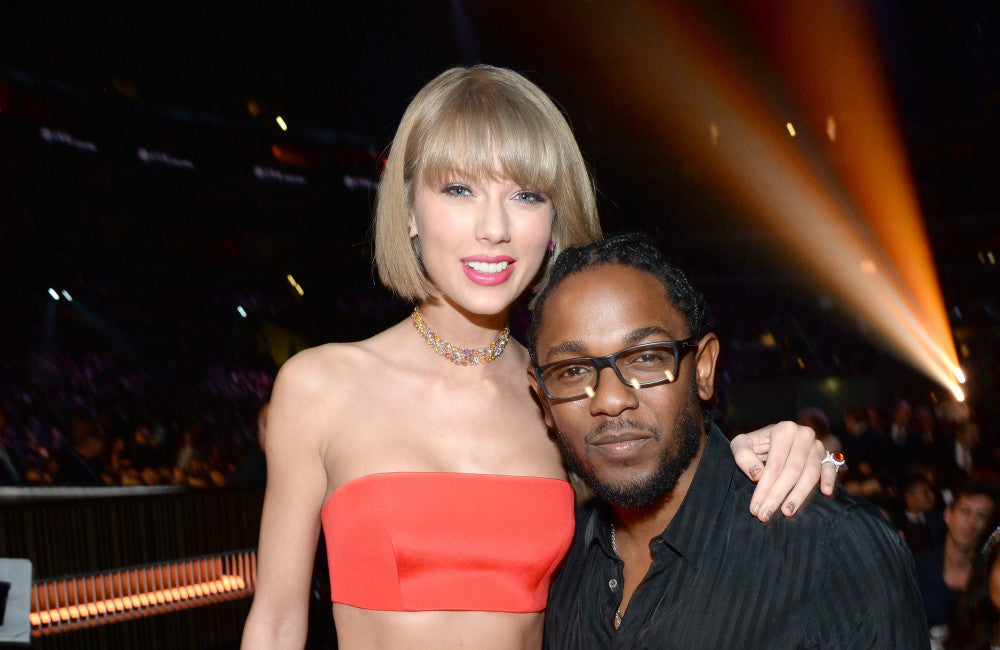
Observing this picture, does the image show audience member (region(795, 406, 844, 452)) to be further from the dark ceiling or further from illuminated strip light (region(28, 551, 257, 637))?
illuminated strip light (region(28, 551, 257, 637))

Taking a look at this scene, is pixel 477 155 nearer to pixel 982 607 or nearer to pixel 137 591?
pixel 982 607

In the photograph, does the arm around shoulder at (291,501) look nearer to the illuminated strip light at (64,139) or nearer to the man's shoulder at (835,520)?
→ the man's shoulder at (835,520)

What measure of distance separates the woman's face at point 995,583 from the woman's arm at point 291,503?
241 centimetres

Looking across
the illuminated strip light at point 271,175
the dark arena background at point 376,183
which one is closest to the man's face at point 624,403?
the dark arena background at point 376,183

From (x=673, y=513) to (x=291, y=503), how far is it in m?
0.79

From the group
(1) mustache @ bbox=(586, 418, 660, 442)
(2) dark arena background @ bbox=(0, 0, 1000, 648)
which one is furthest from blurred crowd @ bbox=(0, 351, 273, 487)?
(1) mustache @ bbox=(586, 418, 660, 442)

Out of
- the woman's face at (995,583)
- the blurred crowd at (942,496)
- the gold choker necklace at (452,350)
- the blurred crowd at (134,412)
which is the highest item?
the gold choker necklace at (452,350)

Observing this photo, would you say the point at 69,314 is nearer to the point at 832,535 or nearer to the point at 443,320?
the point at 443,320

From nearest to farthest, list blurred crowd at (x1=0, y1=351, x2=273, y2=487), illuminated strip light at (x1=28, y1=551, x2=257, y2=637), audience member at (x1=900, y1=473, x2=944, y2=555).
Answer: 1. illuminated strip light at (x1=28, y1=551, x2=257, y2=637)
2. audience member at (x1=900, y1=473, x2=944, y2=555)
3. blurred crowd at (x1=0, y1=351, x2=273, y2=487)

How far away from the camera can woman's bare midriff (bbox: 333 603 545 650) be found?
1733 millimetres

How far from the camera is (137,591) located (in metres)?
3.74

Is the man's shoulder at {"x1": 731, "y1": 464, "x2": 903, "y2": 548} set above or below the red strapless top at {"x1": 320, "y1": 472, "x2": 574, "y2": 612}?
above

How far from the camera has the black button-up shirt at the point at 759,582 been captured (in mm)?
1251

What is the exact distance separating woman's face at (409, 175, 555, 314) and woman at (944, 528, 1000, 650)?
2.25 m
